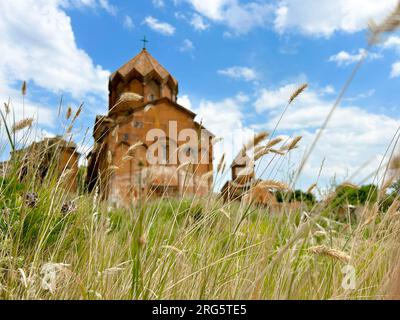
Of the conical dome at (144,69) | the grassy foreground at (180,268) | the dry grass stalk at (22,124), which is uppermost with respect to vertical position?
the conical dome at (144,69)

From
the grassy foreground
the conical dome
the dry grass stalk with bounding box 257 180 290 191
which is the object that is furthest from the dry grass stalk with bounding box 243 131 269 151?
the conical dome

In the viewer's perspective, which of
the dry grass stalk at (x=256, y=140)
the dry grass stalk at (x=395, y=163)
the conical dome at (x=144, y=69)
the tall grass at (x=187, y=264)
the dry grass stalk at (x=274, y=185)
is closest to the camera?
the dry grass stalk at (x=395, y=163)

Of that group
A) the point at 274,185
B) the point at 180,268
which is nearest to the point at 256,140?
the point at 274,185

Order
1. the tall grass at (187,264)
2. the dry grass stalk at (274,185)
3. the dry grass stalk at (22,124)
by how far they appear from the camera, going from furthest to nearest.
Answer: the dry grass stalk at (22,124)
the dry grass stalk at (274,185)
the tall grass at (187,264)

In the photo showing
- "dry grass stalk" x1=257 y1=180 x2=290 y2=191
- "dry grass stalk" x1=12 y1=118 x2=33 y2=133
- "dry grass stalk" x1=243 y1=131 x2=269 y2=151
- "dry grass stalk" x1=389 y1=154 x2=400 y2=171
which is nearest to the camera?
"dry grass stalk" x1=389 y1=154 x2=400 y2=171

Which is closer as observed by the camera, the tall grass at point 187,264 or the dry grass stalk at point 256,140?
the tall grass at point 187,264

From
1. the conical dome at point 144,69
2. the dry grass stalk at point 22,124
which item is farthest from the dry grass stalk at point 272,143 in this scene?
the conical dome at point 144,69

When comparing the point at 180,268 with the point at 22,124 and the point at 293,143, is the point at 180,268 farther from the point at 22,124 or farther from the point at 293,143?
the point at 22,124

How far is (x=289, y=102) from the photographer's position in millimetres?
1859

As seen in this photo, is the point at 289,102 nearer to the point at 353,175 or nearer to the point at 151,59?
the point at 353,175

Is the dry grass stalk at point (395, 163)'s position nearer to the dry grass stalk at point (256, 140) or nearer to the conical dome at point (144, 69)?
the dry grass stalk at point (256, 140)

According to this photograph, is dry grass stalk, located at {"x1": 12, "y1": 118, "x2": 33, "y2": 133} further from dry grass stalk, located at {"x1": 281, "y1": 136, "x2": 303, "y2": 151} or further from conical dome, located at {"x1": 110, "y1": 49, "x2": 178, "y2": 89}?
conical dome, located at {"x1": 110, "y1": 49, "x2": 178, "y2": 89}
